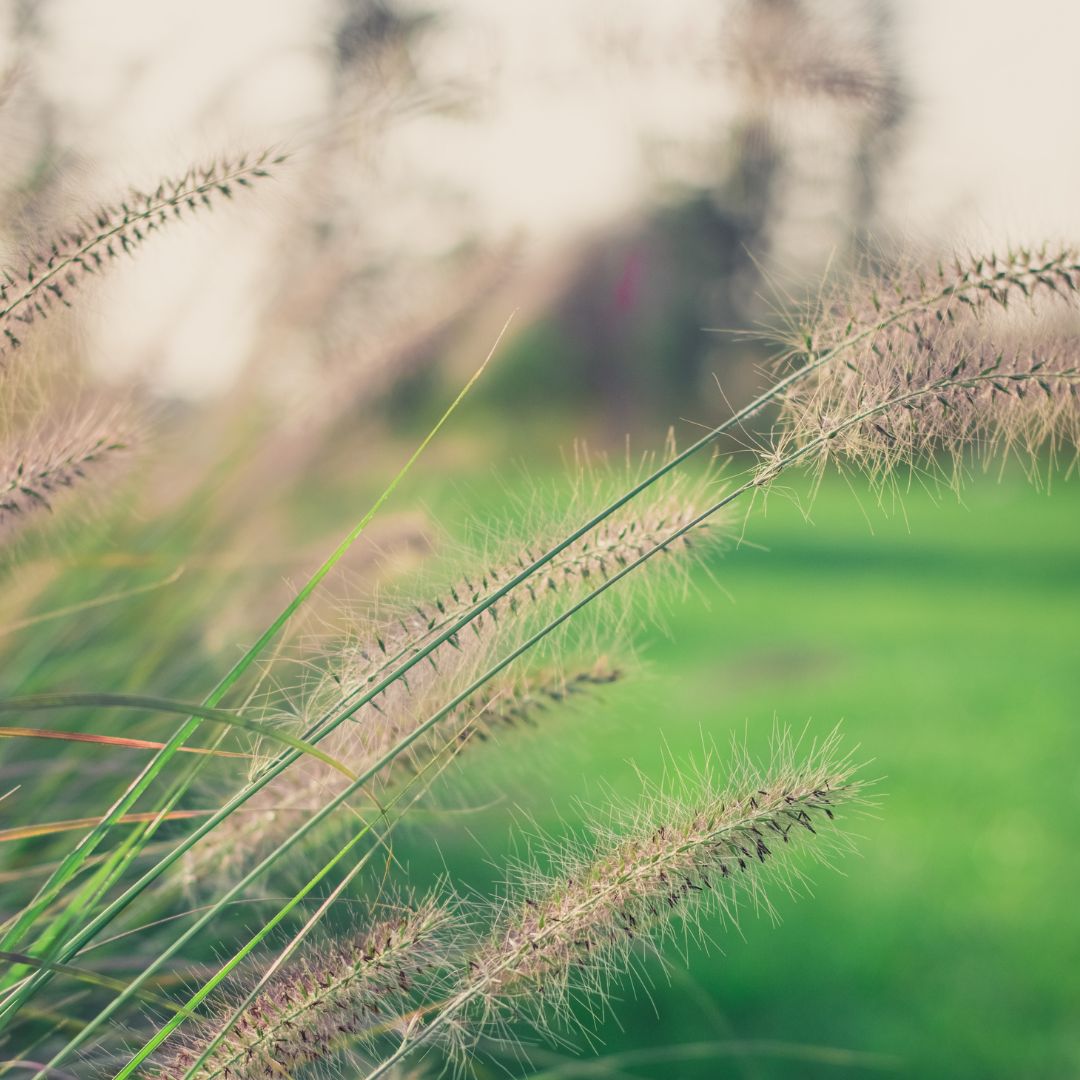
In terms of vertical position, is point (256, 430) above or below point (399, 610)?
above

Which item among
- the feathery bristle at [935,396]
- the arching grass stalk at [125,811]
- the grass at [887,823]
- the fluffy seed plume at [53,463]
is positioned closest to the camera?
the arching grass stalk at [125,811]

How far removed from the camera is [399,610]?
864mm

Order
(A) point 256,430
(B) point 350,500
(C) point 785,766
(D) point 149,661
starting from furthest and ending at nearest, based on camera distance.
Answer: (B) point 350,500 → (A) point 256,430 → (D) point 149,661 → (C) point 785,766

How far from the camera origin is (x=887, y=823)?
3.33 metres

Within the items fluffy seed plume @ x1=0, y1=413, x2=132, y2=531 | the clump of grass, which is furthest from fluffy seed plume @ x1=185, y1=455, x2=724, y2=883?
fluffy seed plume @ x1=0, y1=413, x2=132, y2=531

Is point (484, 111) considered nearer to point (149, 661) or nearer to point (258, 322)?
point (258, 322)

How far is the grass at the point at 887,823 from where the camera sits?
5.96 ft

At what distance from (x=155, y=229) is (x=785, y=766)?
64cm

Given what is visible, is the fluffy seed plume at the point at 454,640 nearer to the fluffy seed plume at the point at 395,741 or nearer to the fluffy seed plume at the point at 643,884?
the fluffy seed plume at the point at 395,741

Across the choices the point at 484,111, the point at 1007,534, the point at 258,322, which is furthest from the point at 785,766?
the point at 1007,534

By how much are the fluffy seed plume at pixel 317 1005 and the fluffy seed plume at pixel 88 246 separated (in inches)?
20.2

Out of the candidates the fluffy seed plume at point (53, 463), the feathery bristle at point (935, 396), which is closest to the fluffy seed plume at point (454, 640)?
the feathery bristle at point (935, 396)

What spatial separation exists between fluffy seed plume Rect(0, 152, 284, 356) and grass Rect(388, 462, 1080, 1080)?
504 mm

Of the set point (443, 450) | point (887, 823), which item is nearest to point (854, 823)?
point (887, 823)
